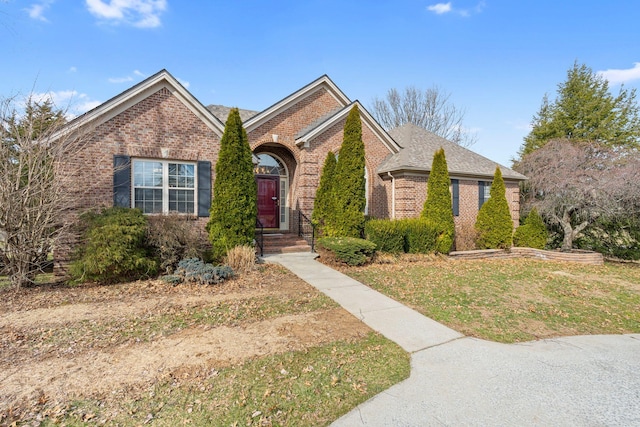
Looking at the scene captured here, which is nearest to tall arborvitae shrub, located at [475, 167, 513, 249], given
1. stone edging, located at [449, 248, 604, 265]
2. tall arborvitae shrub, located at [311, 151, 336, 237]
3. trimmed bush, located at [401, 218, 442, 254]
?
stone edging, located at [449, 248, 604, 265]

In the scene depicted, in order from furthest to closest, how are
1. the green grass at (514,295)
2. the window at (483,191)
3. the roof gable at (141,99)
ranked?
the window at (483,191), the roof gable at (141,99), the green grass at (514,295)

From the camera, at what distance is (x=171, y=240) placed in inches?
311

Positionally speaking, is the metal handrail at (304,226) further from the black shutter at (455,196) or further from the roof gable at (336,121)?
the black shutter at (455,196)

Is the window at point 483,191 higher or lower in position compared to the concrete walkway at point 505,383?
higher

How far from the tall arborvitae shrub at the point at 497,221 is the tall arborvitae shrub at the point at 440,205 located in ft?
8.66

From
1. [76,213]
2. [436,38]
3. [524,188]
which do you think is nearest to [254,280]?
[76,213]

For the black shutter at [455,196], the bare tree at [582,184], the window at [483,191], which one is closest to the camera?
the bare tree at [582,184]

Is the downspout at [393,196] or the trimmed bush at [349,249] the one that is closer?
the trimmed bush at [349,249]

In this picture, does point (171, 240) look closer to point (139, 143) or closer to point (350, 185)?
point (139, 143)

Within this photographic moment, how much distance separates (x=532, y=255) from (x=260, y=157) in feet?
40.0

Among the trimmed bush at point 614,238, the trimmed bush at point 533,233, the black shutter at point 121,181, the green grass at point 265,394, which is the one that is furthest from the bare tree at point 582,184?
the black shutter at point 121,181

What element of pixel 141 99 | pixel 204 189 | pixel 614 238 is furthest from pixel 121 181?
pixel 614 238

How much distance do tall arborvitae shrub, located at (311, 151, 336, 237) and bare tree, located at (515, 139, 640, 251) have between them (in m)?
10.0

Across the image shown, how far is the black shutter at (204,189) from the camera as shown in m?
10.1
